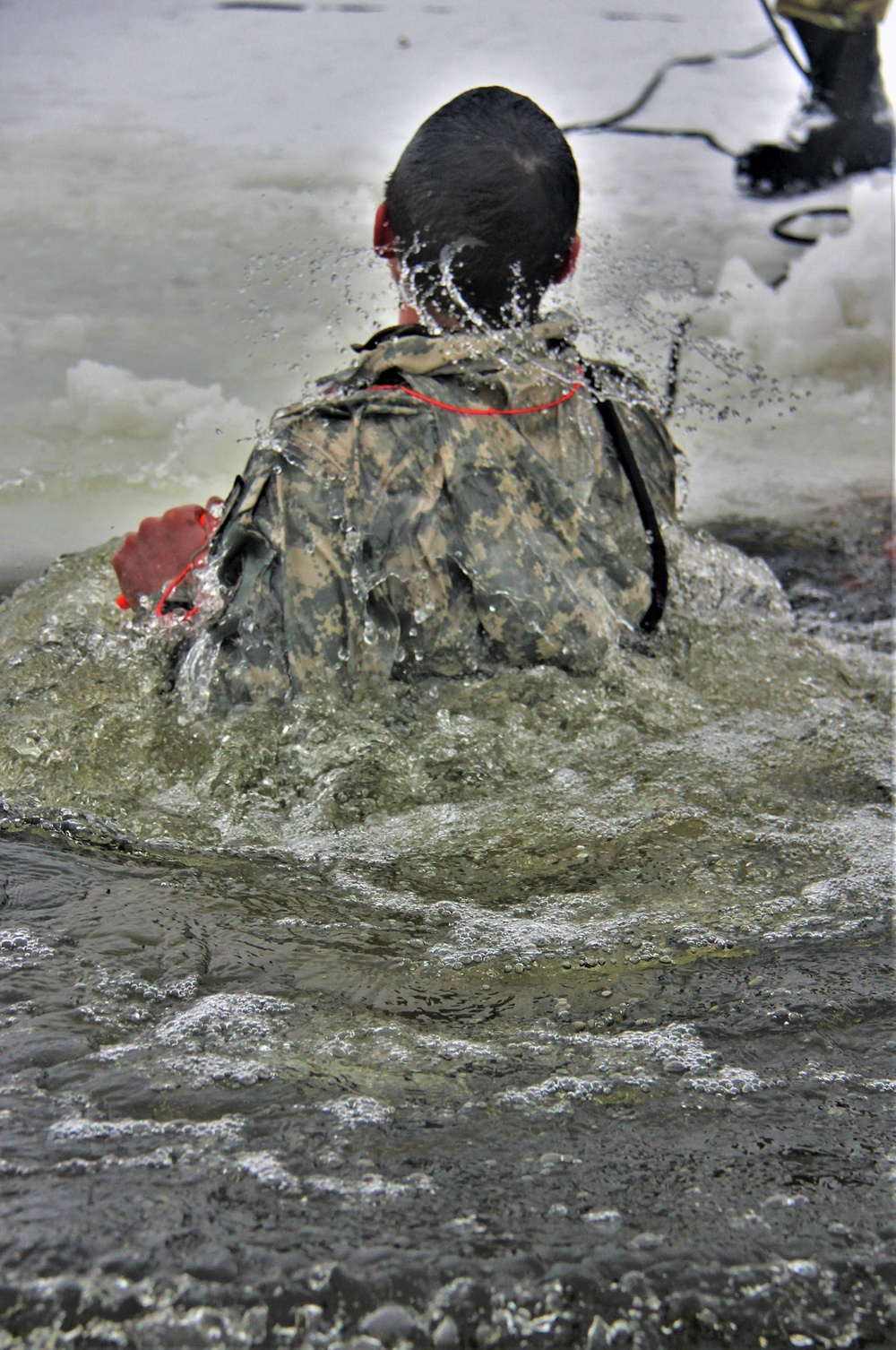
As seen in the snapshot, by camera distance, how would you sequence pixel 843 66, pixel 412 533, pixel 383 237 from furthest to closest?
pixel 843 66 → pixel 383 237 → pixel 412 533

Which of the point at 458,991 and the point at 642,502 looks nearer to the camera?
the point at 458,991

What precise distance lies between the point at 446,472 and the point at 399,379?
0.53ft

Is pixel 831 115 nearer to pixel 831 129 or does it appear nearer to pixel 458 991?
pixel 831 129

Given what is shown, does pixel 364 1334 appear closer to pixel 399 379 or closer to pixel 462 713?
pixel 462 713

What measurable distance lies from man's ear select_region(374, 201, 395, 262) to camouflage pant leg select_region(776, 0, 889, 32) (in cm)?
A: 444

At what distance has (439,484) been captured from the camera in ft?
5.71

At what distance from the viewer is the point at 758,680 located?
209 centimetres

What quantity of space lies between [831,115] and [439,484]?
17.0 feet

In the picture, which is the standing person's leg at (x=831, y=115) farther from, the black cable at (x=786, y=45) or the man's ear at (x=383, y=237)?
the man's ear at (x=383, y=237)

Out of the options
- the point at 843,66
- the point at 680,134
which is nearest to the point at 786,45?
the point at 843,66

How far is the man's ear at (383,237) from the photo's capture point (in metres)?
1.85

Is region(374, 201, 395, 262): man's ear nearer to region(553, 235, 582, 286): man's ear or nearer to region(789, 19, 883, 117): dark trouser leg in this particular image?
region(553, 235, 582, 286): man's ear

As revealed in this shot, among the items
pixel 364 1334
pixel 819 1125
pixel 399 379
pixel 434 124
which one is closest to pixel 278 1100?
pixel 364 1334

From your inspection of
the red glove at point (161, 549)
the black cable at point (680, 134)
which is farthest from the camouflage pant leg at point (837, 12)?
the red glove at point (161, 549)
